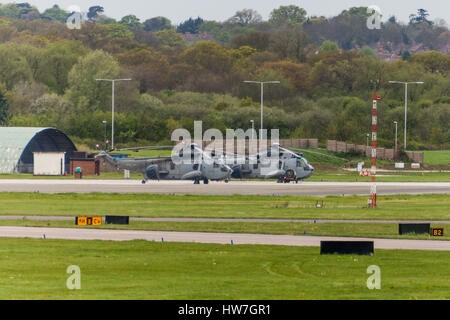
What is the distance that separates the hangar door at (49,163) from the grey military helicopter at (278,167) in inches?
970

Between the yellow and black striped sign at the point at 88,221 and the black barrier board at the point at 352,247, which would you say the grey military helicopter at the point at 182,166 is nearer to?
the yellow and black striped sign at the point at 88,221

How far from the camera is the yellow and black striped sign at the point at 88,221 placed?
44562mm

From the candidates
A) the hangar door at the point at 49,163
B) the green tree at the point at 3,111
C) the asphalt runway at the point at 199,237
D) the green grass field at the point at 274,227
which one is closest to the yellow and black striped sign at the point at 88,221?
the green grass field at the point at 274,227

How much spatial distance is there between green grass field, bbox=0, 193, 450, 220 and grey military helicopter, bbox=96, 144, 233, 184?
60.6 feet

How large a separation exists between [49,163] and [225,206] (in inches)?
1929

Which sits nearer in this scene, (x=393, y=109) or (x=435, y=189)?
(x=435, y=189)

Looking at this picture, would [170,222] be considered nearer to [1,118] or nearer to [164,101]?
[1,118]

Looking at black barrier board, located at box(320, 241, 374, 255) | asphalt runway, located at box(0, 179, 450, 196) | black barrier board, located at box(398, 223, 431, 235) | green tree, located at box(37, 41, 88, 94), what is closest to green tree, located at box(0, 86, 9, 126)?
green tree, located at box(37, 41, 88, 94)

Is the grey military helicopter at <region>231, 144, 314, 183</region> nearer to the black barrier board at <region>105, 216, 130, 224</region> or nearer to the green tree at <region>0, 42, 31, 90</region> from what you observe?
the black barrier board at <region>105, 216, 130, 224</region>

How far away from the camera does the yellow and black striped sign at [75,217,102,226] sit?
146 ft

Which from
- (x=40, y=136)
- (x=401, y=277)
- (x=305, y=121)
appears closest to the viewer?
(x=401, y=277)

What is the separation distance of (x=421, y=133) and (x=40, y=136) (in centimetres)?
8323

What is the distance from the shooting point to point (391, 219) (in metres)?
50.7
